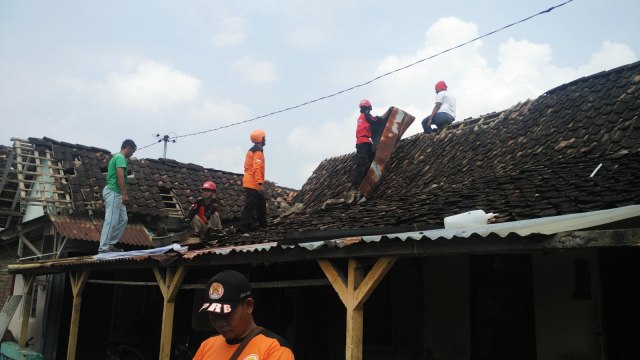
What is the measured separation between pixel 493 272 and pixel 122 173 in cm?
655

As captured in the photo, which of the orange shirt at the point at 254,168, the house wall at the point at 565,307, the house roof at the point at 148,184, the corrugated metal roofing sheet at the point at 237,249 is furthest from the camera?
the house roof at the point at 148,184

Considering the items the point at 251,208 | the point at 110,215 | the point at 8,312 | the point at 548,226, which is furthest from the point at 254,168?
the point at 548,226

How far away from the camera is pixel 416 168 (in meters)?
10.5

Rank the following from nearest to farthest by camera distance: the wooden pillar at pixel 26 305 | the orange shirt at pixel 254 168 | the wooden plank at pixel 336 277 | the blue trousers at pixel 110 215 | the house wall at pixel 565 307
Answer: the wooden plank at pixel 336 277
the house wall at pixel 565 307
the blue trousers at pixel 110 215
the orange shirt at pixel 254 168
the wooden pillar at pixel 26 305

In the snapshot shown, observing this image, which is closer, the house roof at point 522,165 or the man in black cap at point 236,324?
the man in black cap at point 236,324

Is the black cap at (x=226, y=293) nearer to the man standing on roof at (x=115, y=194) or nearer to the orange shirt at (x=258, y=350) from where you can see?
the orange shirt at (x=258, y=350)

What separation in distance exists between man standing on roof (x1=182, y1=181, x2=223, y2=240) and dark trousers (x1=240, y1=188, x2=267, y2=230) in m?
0.64

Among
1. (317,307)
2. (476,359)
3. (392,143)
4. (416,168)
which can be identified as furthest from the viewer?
(392,143)

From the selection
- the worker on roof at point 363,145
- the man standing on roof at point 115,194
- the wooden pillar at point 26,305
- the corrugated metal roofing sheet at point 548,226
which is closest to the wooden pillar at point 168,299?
the man standing on roof at point 115,194

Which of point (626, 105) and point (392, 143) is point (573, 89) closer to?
point (626, 105)

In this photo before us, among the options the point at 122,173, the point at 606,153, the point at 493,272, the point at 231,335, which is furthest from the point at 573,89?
the point at 231,335

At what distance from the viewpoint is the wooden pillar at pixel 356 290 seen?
4688 mm

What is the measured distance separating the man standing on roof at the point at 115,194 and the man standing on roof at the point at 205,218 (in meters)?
1.27

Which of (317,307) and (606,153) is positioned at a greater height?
(606,153)
